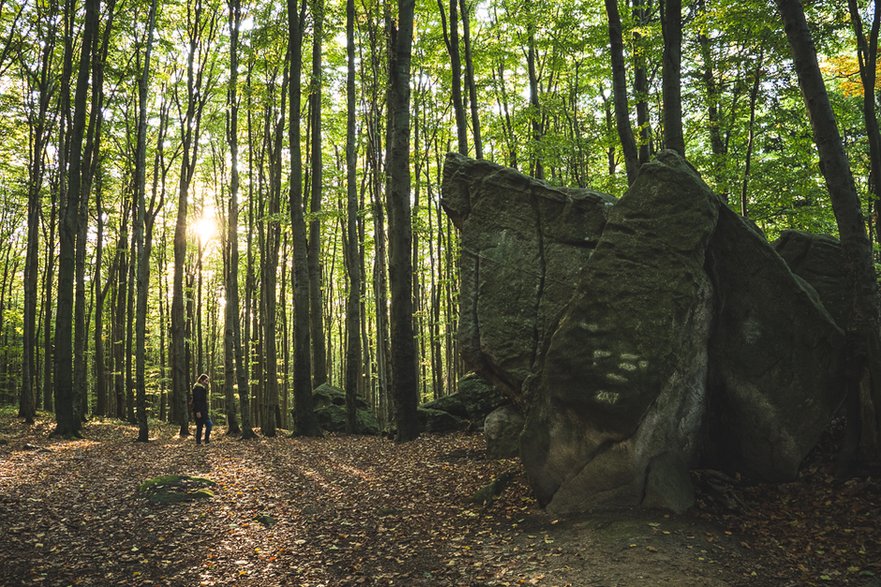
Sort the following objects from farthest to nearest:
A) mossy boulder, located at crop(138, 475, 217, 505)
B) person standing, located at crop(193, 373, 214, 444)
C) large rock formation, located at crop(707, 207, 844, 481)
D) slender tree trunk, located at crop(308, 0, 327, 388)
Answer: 1. slender tree trunk, located at crop(308, 0, 327, 388)
2. person standing, located at crop(193, 373, 214, 444)
3. mossy boulder, located at crop(138, 475, 217, 505)
4. large rock formation, located at crop(707, 207, 844, 481)

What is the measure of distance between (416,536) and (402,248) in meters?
7.29

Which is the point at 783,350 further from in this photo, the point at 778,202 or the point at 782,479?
the point at 778,202

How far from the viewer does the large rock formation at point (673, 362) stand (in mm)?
6168

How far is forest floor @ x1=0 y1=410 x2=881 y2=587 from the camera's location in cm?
509

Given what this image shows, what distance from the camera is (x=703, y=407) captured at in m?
6.79

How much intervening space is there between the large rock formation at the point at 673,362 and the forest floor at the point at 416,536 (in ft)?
1.58

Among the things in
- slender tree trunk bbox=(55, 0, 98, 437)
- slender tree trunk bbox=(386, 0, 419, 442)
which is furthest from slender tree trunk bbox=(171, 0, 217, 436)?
slender tree trunk bbox=(386, 0, 419, 442)

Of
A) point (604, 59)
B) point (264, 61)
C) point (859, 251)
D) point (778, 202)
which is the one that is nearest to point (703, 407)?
point (859, 251)

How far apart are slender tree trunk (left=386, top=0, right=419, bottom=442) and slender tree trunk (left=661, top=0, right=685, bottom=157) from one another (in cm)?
572

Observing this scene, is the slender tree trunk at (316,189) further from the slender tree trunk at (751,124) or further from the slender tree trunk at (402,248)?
the slender tree trunk at (751,124)

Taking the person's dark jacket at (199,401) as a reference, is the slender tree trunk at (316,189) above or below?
above

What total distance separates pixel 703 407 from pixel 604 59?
14355mm

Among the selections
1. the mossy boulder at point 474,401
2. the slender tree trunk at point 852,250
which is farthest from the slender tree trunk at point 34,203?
the slender tree trunk at point 852,250

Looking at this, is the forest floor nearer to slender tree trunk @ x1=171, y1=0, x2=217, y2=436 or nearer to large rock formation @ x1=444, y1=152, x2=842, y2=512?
large rock formation @ x1=444, y1=152, x2=842, y2=512
